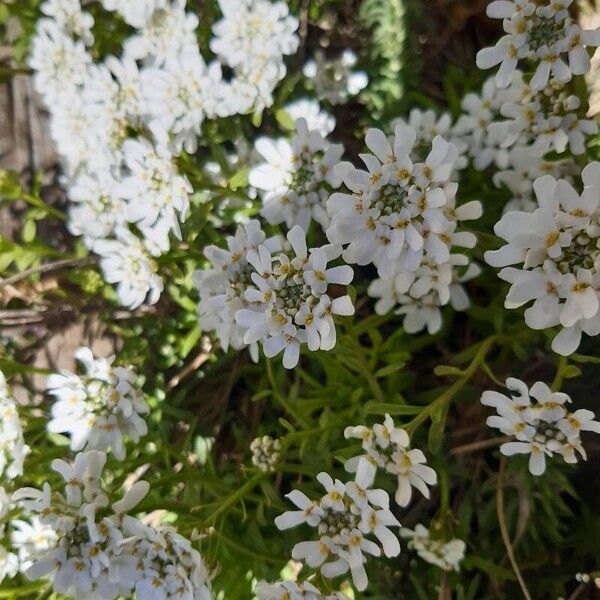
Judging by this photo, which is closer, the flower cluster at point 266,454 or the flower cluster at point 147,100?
the flower cluster at point 266,454

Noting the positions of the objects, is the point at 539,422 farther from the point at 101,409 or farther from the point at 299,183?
the point at 101,409

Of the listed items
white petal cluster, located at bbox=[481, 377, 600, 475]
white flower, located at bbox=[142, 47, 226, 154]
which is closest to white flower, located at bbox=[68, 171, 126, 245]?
white flower, located at bbox=[142, 47, 226, 154]

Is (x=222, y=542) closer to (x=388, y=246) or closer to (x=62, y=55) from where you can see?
(x=388, y=246)

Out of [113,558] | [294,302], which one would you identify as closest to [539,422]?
[294,302]

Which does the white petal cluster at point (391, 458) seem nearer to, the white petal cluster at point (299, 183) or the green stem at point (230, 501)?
the green stem at point (230, 501)

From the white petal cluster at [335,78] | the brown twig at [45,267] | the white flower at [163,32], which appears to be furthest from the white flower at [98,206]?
the white petal cluster at [335,78]

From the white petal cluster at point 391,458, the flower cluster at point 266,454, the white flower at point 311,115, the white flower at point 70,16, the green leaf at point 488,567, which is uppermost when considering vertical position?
the white flower at point 70,16
